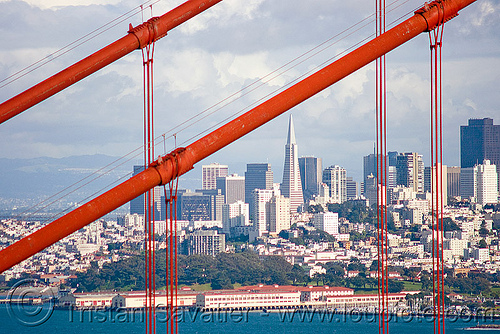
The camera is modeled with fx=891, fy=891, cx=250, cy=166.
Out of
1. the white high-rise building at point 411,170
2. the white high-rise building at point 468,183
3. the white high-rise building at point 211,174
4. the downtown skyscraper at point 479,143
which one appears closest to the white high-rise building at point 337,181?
the white high-rise building at point 411,170

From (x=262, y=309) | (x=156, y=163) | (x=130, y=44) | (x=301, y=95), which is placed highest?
(x=130, y=44)

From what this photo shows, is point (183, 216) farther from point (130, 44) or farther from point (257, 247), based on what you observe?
point (130, 44)

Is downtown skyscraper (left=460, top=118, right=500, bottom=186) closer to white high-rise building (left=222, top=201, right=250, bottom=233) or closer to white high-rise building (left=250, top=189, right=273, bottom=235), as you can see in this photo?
white high-rise building (left=250, top=189, right=273, bottom=235)

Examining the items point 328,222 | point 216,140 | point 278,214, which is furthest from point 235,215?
point 216,140

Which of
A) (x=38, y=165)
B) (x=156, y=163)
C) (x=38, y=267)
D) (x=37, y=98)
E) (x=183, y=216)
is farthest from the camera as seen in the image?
(x=38, y=165)

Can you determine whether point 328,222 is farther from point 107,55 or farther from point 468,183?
point 107,55

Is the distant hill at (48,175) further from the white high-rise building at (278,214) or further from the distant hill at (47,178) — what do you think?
the white high-rise building at (278,214)

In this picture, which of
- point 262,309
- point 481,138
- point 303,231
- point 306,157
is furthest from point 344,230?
point 306,157
